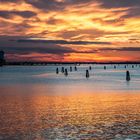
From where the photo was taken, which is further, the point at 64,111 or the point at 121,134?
the point at 64,111

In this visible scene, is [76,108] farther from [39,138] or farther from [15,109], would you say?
[39,138]

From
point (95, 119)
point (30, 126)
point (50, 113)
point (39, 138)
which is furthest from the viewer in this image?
point (50, 113)

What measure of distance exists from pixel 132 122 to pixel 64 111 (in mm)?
6414

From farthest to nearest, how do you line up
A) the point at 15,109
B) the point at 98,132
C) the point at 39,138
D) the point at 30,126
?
1. the point at 15,109
2. the point at 30,126
3. the point at 98,132
4. the point at 39,138

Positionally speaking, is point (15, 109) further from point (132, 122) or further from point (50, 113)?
point (132, 122)

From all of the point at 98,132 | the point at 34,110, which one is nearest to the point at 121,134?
the point at 98,132

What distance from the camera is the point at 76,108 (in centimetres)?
2753

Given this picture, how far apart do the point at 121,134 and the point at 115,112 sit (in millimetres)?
7389

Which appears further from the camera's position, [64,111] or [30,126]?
[64,111]

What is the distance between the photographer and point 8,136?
674 inches

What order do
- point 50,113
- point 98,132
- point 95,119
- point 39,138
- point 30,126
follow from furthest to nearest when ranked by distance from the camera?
point 50,113 → point 95,119 → point 30,126 → point 98,132 → point 39,138

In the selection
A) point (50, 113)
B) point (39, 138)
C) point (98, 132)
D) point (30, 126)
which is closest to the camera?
point (39, 138)

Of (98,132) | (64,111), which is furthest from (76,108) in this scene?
(98,132)

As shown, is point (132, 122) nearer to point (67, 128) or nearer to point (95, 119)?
point (95, 119)
